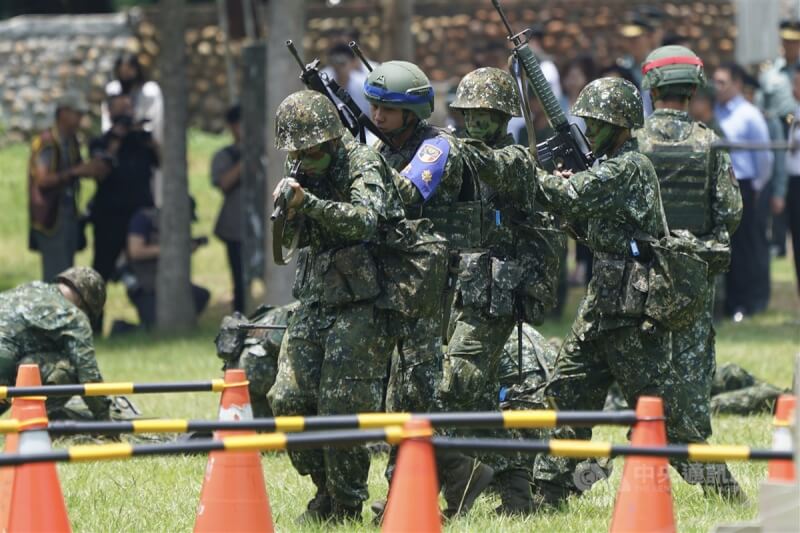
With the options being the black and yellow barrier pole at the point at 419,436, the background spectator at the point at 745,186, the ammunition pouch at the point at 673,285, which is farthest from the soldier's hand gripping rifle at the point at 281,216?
the background spectator at the point at 745,186

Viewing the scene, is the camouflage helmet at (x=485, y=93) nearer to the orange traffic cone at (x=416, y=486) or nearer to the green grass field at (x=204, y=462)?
the green grass field at (x=204, y=462)

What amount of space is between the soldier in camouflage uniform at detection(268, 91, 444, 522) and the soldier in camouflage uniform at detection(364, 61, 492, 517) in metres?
0.20

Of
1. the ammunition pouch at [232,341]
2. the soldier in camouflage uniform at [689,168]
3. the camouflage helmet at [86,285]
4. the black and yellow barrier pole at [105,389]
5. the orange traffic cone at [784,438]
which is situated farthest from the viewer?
the camouflage helmet at [86,285]

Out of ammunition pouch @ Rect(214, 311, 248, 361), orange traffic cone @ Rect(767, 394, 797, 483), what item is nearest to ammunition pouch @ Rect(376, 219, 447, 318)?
orange traffic cone @ Rect(767, 394, 797, 483)

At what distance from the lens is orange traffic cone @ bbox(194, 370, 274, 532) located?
686 centimetres

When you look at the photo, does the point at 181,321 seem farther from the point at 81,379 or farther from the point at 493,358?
the point at 493,358

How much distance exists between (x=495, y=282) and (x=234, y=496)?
2220 millimetres

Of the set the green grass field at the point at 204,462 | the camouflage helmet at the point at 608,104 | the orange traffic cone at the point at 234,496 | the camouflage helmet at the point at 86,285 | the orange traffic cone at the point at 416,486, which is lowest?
the green grass field at the point at 204,462

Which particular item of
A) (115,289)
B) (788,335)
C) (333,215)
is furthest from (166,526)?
(115,289)

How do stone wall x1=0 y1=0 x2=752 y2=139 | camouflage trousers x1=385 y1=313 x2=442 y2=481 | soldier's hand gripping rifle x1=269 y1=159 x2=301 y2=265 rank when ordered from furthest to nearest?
stone wall x1=0 y1=0 x2=752 y2=139 < camouflage trousers x1=385 y1=313 x2=442 y2=481 < soldier's hand gripping rifle x1=269 y1=159 x2=301 y2=265

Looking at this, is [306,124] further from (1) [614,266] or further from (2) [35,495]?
(2) [35,495]

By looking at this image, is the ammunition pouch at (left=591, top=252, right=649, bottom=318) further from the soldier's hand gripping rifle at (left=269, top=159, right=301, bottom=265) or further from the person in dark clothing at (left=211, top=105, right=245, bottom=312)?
the person in dark clothing at (left=211, top=105, right=245, bottom=312)

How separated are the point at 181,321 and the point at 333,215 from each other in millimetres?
9238

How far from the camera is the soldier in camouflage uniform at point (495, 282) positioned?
27.9 feet
